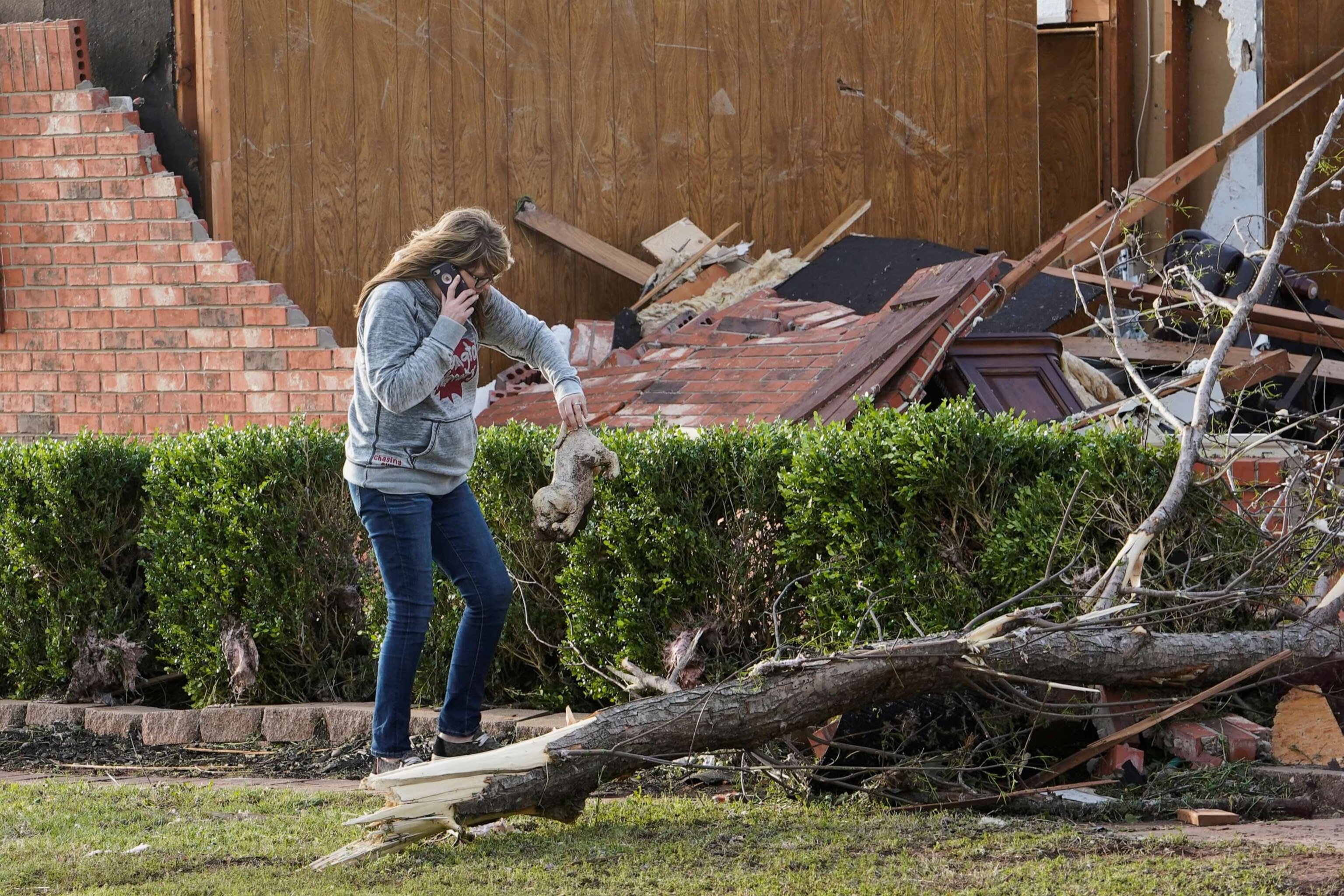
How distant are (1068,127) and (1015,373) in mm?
5854

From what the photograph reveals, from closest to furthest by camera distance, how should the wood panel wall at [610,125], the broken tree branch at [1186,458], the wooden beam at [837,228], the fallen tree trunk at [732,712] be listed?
the fallen tree trunk at [732,712] → the broken tree branch at [1186,458] → the wood panel wall at [610,125] → the wooden beam at [837,228]

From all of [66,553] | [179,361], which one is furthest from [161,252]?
[66,553]

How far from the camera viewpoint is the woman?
482 centimetres

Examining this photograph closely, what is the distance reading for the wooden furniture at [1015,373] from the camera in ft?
26.2

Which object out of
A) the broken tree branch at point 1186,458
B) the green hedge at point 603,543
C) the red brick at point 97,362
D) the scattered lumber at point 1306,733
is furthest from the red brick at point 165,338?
the scattered lumber at point 1306,733

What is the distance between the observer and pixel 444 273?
490 cm

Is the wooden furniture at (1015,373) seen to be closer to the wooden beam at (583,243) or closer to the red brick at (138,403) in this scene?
the wooden beam at (583,243)

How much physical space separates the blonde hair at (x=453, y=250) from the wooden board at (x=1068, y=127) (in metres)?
8.58

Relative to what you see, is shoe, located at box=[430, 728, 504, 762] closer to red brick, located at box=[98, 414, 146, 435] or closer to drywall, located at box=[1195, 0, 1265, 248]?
red brick, located at box=[98, 414, 146, 435]

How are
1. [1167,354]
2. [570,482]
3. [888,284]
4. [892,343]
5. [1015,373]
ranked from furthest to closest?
[888,284] < [1167,354] < [1015,373] < [892,343] < [570,482]

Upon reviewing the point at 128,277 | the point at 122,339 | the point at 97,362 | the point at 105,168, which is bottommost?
the point at 97,362

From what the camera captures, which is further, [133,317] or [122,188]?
[133,317]

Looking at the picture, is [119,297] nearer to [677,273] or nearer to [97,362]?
[97,362]

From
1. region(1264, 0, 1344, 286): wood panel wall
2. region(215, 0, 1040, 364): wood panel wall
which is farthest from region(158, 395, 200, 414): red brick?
region(1264, 0, 1344, 286): wood panel wall
